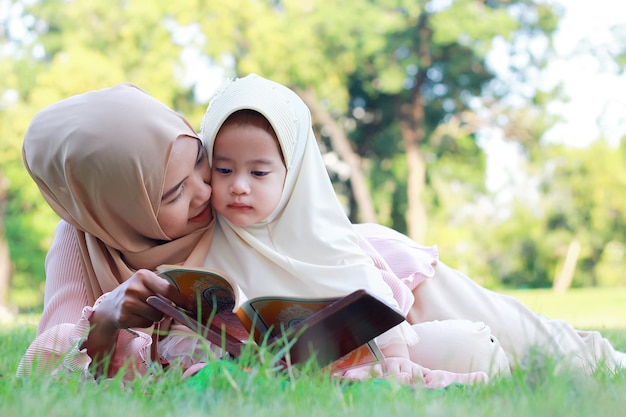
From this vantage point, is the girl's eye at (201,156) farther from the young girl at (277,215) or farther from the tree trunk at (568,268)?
the tree trunk at (568,268)

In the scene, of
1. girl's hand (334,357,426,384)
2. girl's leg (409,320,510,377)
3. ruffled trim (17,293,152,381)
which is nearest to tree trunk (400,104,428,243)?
girl's leg (409,320,510,377)

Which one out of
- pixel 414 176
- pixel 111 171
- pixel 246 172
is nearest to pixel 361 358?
pixel 246 172

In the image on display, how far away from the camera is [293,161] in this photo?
325cm

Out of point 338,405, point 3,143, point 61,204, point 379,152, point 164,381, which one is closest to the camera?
point 338,405

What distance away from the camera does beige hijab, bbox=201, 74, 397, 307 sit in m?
3.04

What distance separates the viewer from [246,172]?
Answer: 3148mm

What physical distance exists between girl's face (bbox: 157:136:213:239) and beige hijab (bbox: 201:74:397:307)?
108 millimetres

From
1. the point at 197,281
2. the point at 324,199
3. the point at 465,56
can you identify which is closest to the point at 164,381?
the point at 197,281

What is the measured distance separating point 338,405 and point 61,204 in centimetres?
156

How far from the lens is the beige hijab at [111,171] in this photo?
2879 millimetres

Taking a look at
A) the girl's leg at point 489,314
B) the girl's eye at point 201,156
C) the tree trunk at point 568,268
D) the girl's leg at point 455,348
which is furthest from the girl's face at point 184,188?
the tree trunk at point 568,268

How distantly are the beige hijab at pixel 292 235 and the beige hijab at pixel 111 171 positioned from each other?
146 mm

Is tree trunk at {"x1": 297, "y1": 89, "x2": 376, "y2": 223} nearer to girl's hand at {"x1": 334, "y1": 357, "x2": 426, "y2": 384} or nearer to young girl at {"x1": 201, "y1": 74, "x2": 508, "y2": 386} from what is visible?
young girl at {"x1": 201, "y1": 74, "x2": 508, "y2": 386}

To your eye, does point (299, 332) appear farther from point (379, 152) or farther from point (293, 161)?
point (379, 152)
